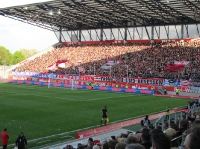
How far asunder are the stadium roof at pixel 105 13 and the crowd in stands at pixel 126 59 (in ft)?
17.1

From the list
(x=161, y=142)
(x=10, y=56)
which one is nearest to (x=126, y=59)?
(x=161, y=142)

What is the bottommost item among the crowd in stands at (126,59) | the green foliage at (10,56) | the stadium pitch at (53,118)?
the stadium pitch at (53,118)

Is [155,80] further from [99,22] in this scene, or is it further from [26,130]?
[26,130]

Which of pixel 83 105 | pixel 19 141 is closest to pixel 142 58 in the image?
pixel 83 105

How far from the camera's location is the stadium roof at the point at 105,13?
159 ft

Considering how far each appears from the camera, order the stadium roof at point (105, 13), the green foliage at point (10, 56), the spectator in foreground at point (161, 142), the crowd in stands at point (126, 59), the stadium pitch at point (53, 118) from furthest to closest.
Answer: the green foliage at point (10, 56), the crowd in stands at point (126, 59), the stadium roof at point (105, 13), the stadium pitch at point (53, 118), the spectator in foreground at point (161, 142)

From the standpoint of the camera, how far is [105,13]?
189 feet

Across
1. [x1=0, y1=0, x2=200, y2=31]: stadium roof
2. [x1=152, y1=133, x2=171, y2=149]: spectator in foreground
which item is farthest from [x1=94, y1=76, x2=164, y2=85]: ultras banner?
[x1=152, y1=133, x2=171, y2=149]: spectator in foreground

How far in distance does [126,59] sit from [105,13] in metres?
10.7

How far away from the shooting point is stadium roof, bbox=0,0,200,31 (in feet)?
159

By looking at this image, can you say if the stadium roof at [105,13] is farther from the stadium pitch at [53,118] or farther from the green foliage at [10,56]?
the green foliage at [10,56]

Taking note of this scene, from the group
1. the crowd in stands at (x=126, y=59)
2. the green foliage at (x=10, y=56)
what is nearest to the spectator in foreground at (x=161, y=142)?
the crowd in stands at (x=126, y=59)

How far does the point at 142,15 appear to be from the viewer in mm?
58219

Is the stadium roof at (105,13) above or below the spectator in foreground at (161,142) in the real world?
above
